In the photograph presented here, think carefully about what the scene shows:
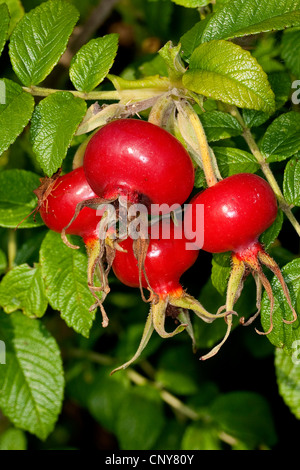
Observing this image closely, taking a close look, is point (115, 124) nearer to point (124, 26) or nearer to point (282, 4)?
point (282, 4)

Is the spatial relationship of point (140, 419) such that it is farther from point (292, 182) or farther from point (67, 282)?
point (292, 182)

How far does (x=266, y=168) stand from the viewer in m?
1.83

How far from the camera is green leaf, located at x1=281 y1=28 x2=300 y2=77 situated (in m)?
2.05

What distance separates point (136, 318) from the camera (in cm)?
281

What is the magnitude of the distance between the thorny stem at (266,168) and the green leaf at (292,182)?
2 centimetres

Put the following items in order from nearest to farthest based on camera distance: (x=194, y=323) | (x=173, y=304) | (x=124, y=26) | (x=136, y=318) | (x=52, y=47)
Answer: (x=173, y=304), (x=52, y=47), (x=194, y=323), (x=136, y=318), (x=124, y=26)

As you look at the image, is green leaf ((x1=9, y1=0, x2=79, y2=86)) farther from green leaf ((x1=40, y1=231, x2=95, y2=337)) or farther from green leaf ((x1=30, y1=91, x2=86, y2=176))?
green leaf ((x1=40, y1=231, x2=95, y2=337))

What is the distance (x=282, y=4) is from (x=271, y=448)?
6.41 ft

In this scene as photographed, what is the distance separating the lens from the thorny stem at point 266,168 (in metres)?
1.77

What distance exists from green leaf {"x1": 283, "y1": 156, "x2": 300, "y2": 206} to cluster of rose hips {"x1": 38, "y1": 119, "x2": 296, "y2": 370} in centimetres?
20

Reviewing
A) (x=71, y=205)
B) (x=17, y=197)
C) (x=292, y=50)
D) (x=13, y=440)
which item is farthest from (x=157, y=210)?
(x=13, y=440)

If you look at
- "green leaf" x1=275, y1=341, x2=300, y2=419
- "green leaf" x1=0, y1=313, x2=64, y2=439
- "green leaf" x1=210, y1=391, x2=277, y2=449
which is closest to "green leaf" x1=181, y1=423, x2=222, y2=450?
"green leaf" x1=210, y1=391, x2=277, y2=449

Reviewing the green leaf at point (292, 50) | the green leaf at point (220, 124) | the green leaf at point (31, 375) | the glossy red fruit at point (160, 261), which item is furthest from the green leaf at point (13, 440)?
the green leaf at point (292, 50)

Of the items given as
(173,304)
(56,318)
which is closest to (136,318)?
(56,318)
